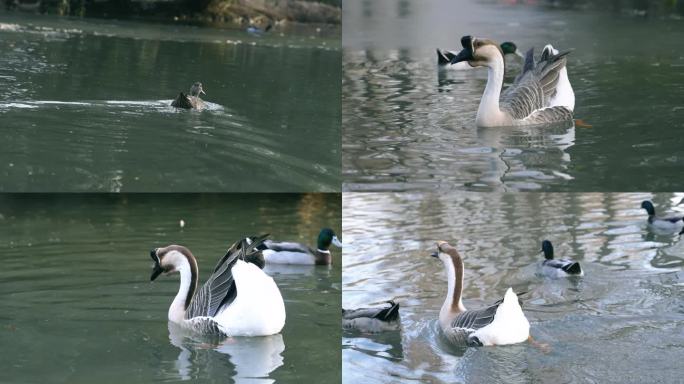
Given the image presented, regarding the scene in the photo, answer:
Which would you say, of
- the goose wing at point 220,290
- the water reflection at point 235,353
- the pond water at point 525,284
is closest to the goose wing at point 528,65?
the pond water at point 525,284

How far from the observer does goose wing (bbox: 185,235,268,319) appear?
19.9ft

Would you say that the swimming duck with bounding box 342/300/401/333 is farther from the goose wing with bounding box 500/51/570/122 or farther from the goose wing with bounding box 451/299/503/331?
the goose wing with bounding box 500/51/570/122

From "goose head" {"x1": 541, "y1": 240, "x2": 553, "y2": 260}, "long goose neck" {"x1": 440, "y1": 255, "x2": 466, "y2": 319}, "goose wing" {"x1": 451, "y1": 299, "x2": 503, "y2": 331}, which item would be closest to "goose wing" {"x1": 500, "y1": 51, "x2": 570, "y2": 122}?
"goose head" {"x1": 541, "y1": 240, "x2": 553, "y2": 260}

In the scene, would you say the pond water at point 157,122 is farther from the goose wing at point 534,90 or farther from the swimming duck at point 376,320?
the goose wing at point 534,90

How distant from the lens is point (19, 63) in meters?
10.4

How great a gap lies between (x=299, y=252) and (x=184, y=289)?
6.74 ft

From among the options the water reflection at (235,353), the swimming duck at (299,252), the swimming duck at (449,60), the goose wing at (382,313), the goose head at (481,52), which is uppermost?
the goose head at (481,52)

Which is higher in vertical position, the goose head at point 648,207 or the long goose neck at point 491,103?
the long goose neck at point 491,103

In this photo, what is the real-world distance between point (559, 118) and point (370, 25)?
565 cm

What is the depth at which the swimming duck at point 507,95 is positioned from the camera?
6867mm

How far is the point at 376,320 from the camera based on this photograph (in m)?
5.79

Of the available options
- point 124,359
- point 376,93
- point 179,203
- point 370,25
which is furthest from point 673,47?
point 124,359

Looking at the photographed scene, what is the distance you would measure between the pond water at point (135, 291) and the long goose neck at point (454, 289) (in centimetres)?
71

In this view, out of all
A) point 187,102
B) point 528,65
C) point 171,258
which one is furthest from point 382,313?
point 187,102
